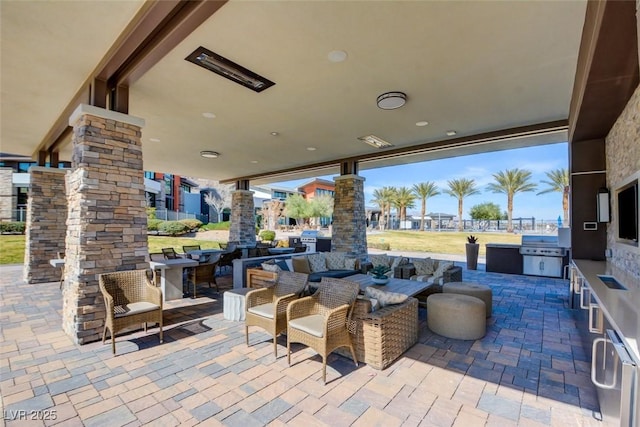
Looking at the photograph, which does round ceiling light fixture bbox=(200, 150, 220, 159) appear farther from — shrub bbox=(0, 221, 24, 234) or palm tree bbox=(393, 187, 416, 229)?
palm tree bbox=(393, 187, 416, 229)

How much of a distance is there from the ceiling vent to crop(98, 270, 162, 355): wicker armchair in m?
2.59

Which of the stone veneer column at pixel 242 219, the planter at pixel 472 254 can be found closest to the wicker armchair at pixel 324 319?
the planter at pixel 472 254

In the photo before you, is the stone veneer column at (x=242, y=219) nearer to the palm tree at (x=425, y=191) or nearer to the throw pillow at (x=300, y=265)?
the throw pillow at (x=300, y=265)

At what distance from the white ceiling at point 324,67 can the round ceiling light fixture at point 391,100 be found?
5.5 inches

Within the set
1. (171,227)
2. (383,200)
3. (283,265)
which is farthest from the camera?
(383,200)

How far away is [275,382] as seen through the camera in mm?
A: 2529

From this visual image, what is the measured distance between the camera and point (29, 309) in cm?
453

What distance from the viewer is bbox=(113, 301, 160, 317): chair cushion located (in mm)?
3130

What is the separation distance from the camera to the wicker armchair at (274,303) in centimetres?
306

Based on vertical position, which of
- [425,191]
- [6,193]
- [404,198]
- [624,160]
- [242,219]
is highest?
[425,191]

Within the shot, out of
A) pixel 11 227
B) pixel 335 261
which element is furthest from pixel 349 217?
pixel 11 227

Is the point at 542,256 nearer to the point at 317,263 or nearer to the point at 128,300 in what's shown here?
the point at 317,263

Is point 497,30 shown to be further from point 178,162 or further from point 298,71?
point 178,162

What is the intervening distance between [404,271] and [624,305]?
377cm
